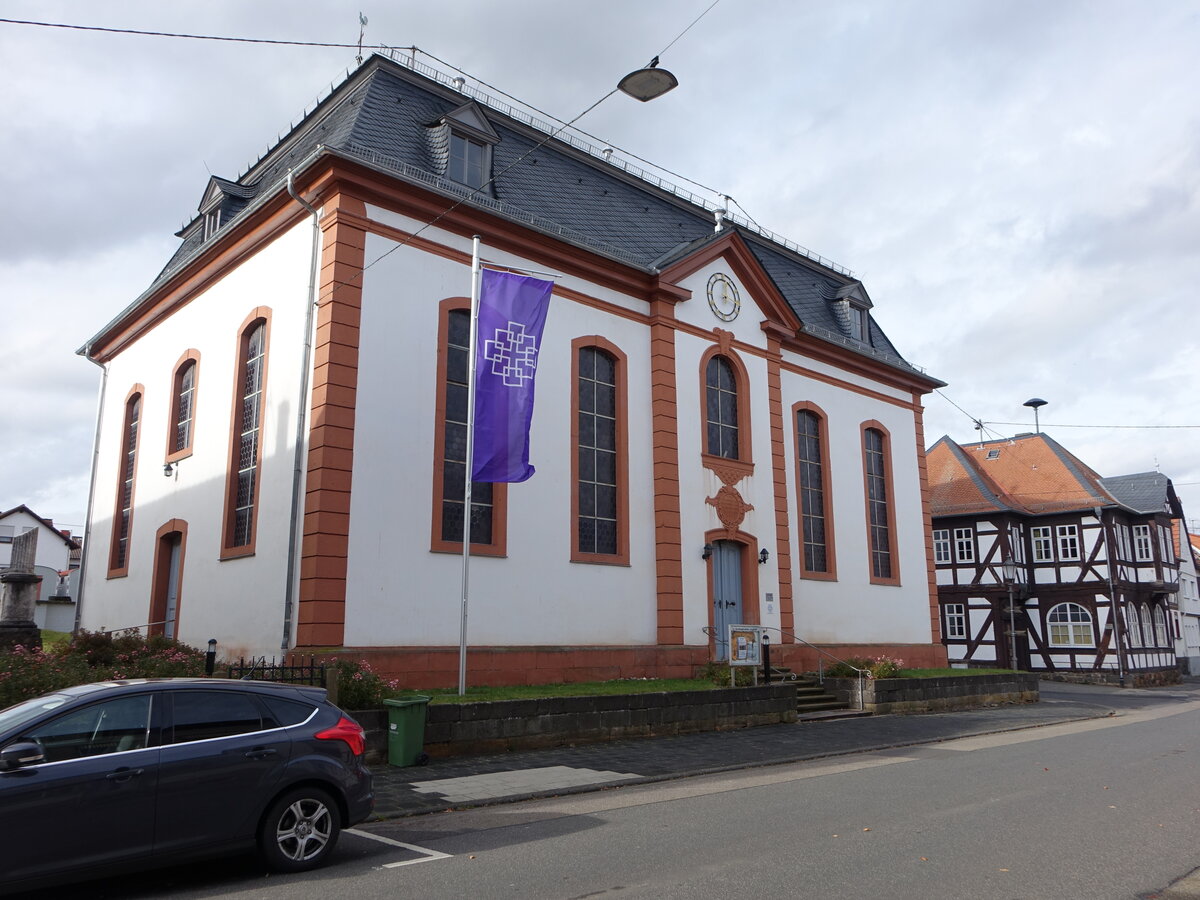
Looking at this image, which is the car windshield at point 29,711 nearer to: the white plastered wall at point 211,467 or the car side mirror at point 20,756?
the car side mirror at point 20,756

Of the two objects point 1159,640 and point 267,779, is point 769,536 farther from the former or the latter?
point 1159,640

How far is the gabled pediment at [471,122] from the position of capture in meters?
18.3

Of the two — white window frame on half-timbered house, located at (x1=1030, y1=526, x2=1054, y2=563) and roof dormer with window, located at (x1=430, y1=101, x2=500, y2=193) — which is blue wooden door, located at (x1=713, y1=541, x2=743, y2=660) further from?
white window frame on half-timbered house, located at (x1=1030, y1=526, x2=1054, y2=563)

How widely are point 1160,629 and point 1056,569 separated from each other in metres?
6.48

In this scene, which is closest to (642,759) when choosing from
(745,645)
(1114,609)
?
(745,645)

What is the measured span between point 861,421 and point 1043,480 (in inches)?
823

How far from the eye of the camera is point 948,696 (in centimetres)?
2219

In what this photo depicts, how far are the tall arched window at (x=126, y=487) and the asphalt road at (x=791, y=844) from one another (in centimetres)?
1540

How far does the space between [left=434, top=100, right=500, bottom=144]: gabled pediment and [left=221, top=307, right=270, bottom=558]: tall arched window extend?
5101mm

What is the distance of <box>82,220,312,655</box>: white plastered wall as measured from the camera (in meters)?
15.9

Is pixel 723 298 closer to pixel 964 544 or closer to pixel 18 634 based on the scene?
pixel 18 634

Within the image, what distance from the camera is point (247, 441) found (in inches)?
691

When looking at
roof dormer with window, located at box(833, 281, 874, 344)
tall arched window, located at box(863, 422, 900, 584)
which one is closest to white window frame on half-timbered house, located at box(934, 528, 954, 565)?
tall arched window, located at box(863, 422, 900, 584)

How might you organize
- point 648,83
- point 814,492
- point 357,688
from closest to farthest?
1. point 648,83
2. point 357,688
3. point 814,492
